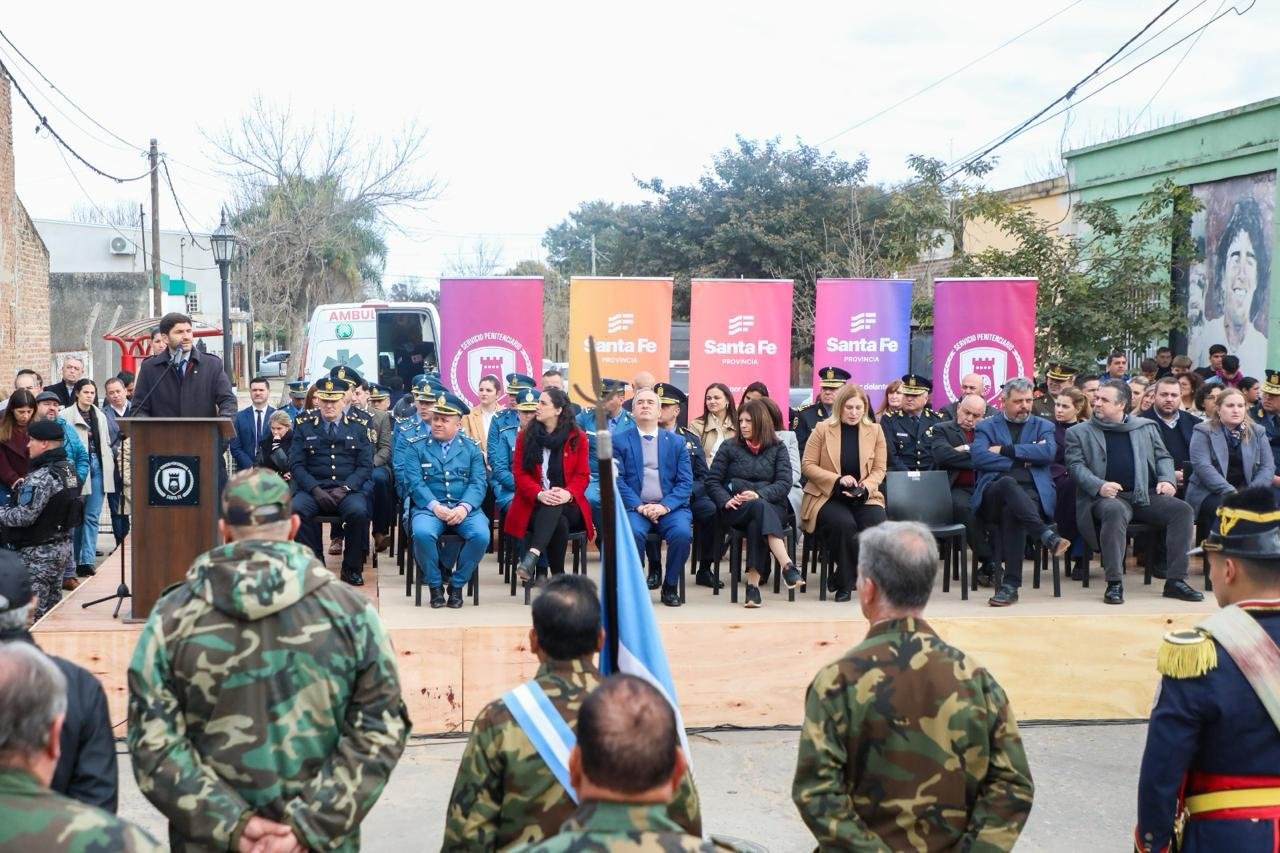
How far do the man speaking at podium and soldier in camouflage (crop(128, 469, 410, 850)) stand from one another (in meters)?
4.81

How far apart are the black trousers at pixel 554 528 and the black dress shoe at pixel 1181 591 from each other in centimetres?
410

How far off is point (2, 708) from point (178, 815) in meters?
0.88

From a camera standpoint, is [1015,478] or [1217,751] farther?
[1015,478]

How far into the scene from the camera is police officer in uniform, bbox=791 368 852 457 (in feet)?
33.0

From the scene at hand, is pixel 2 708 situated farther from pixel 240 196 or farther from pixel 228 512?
pixel 240 196

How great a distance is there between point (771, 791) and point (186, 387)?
172 inches

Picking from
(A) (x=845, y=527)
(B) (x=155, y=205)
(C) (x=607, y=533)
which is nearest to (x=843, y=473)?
(A) (x=845, y=527)

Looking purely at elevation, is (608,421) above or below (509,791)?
above

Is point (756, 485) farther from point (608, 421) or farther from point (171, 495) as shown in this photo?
point (171, 495)

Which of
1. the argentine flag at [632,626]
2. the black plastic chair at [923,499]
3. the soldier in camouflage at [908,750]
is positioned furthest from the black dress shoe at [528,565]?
the soldier in camouflage at [908,750]

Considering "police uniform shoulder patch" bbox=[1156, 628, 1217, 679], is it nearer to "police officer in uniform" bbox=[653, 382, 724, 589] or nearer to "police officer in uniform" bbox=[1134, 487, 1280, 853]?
"police officer in uniform" bbox=[1134, 487, 1280, 853]

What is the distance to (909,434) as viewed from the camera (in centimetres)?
977

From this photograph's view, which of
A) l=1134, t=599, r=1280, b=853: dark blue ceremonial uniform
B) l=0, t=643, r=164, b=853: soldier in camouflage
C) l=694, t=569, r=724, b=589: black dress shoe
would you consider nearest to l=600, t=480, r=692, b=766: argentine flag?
l=1134, t=599, r=1280, b=853: dark blue ceremonial uniform

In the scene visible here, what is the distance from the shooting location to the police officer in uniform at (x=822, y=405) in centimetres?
1007
